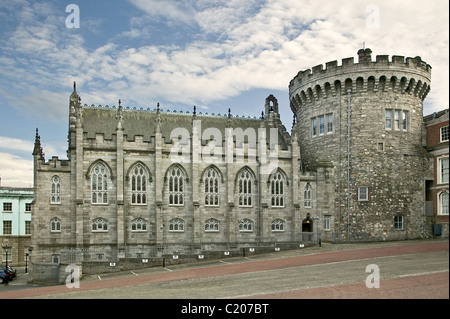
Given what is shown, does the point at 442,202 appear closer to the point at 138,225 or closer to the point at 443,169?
the point at 443,169

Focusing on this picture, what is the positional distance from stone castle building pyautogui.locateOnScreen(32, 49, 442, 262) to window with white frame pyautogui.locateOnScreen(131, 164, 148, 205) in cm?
9

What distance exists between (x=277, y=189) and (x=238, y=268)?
637 inches

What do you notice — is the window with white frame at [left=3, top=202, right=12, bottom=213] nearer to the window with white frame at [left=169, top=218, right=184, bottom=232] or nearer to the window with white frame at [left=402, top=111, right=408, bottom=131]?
the window with white frame at [left=169, top=218, right=184, bottom=232]

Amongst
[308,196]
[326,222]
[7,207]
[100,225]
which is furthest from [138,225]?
[7,207]

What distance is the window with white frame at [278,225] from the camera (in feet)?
151

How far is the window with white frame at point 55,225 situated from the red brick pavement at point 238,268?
32.6 feet

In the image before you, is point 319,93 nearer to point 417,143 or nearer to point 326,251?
point 417,143

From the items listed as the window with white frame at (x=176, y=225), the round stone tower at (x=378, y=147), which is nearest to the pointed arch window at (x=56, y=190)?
the window with white frame at (x=176, y=225)

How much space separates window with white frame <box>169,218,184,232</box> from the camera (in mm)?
43656

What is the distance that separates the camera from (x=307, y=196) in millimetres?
46844

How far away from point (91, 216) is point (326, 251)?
2004 centimetres

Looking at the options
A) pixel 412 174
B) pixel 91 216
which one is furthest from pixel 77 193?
pixel 412 174

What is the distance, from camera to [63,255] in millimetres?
40000

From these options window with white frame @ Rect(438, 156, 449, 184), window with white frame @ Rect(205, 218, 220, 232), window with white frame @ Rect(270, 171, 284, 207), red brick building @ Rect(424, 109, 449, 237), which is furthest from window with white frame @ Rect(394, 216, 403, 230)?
window with white frame @ Rect(205, 218, 220, 232)
